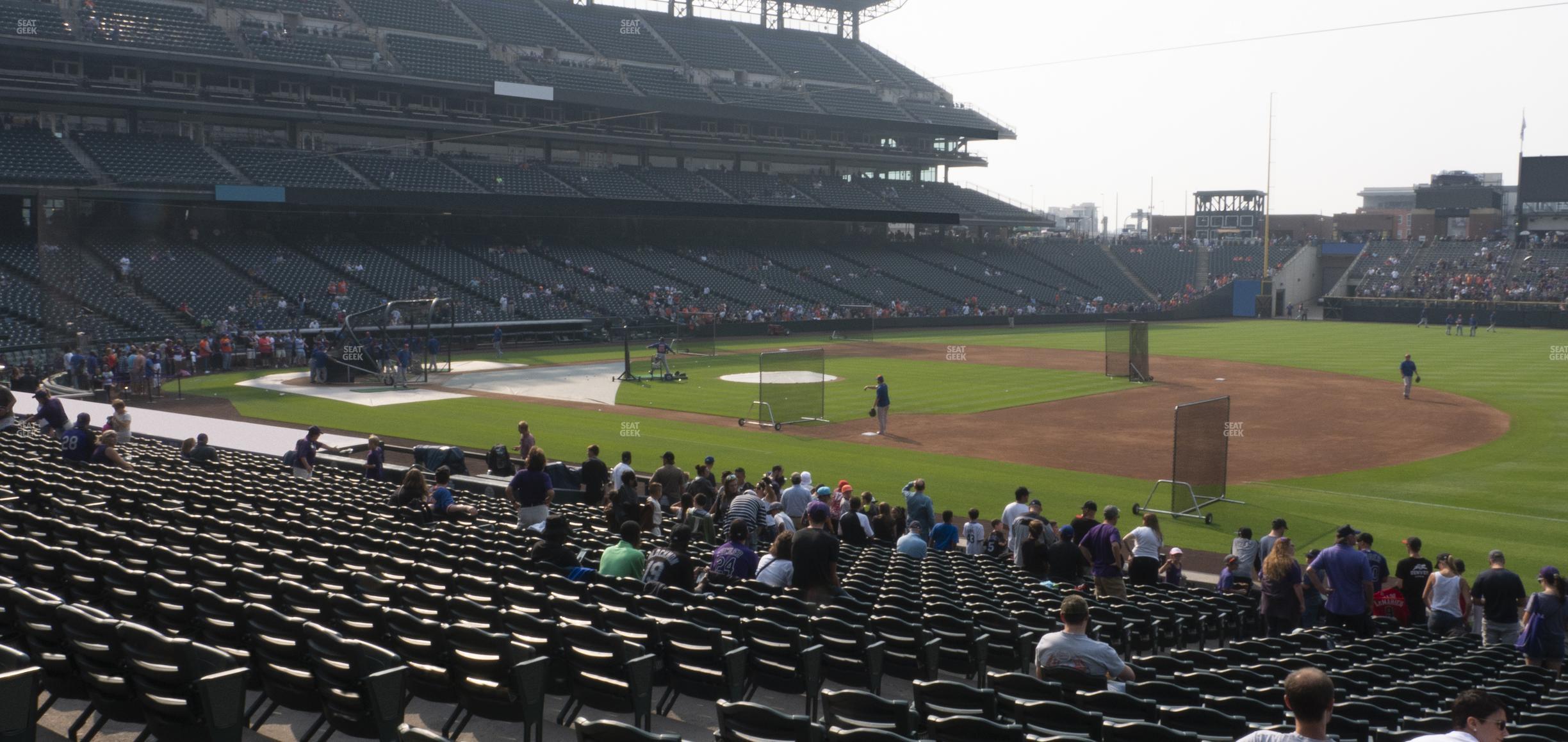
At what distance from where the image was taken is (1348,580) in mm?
12742

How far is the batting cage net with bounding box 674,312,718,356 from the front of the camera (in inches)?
2079

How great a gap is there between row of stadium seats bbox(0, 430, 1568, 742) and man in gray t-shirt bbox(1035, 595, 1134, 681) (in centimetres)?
16

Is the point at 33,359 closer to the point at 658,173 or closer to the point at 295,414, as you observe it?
the point at 295,414

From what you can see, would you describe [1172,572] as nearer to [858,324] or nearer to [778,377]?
[778,377]

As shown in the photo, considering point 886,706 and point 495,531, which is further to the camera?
point 495,531

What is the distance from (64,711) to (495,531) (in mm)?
5638

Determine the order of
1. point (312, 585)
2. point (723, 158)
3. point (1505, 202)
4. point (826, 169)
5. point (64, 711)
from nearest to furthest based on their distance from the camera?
1. point (64, 711)
2. point (312, 585)
3. point (723, 158)
4. point (826, 169)
5. point (1505, 202)

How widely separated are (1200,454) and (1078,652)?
14865 millimetres

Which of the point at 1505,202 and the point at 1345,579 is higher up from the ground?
the point at 1505,202

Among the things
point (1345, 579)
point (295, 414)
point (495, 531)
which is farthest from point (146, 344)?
point (1345, 579)

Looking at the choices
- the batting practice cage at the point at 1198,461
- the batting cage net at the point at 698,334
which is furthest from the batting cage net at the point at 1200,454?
the batting cage net at the point at 698,334

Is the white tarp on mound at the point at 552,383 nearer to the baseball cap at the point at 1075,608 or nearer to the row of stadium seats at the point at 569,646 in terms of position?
the row of stadium seats at the point at 569,646

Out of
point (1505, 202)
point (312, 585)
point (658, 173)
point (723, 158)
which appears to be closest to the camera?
point (312, 585)

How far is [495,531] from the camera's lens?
505 inches
